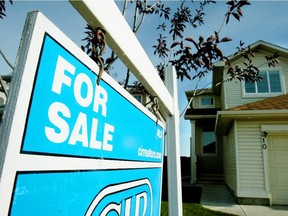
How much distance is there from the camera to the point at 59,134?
0.47m

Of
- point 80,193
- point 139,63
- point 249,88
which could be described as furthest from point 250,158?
point 80,193

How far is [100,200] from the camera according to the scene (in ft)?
2.06

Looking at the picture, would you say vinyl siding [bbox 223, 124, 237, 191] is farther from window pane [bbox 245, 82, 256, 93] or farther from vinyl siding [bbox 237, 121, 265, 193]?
window pane [bbox 245, 82, 256, 93]

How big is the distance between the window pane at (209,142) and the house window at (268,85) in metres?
5.08

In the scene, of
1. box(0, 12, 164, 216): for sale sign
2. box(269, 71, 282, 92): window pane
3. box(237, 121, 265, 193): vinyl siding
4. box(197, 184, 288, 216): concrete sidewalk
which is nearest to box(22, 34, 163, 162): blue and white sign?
box(0, 12, 164, 216): for sale sign

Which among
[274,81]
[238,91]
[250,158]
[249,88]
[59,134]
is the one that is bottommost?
[59,134]

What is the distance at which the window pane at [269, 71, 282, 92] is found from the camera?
12484 millimetres

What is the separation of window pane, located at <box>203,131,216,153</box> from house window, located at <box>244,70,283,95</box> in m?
5.08

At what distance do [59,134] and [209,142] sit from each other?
1731 cm

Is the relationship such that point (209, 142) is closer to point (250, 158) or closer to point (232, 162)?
point (232, 162)

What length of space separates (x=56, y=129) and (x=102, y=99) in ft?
0.65

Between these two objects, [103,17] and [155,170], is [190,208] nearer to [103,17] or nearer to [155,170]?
[155,170]

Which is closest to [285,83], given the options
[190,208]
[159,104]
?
[190,208]

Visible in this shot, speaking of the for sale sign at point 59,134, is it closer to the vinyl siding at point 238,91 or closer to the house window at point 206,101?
the vinyl siding at point 238,91
